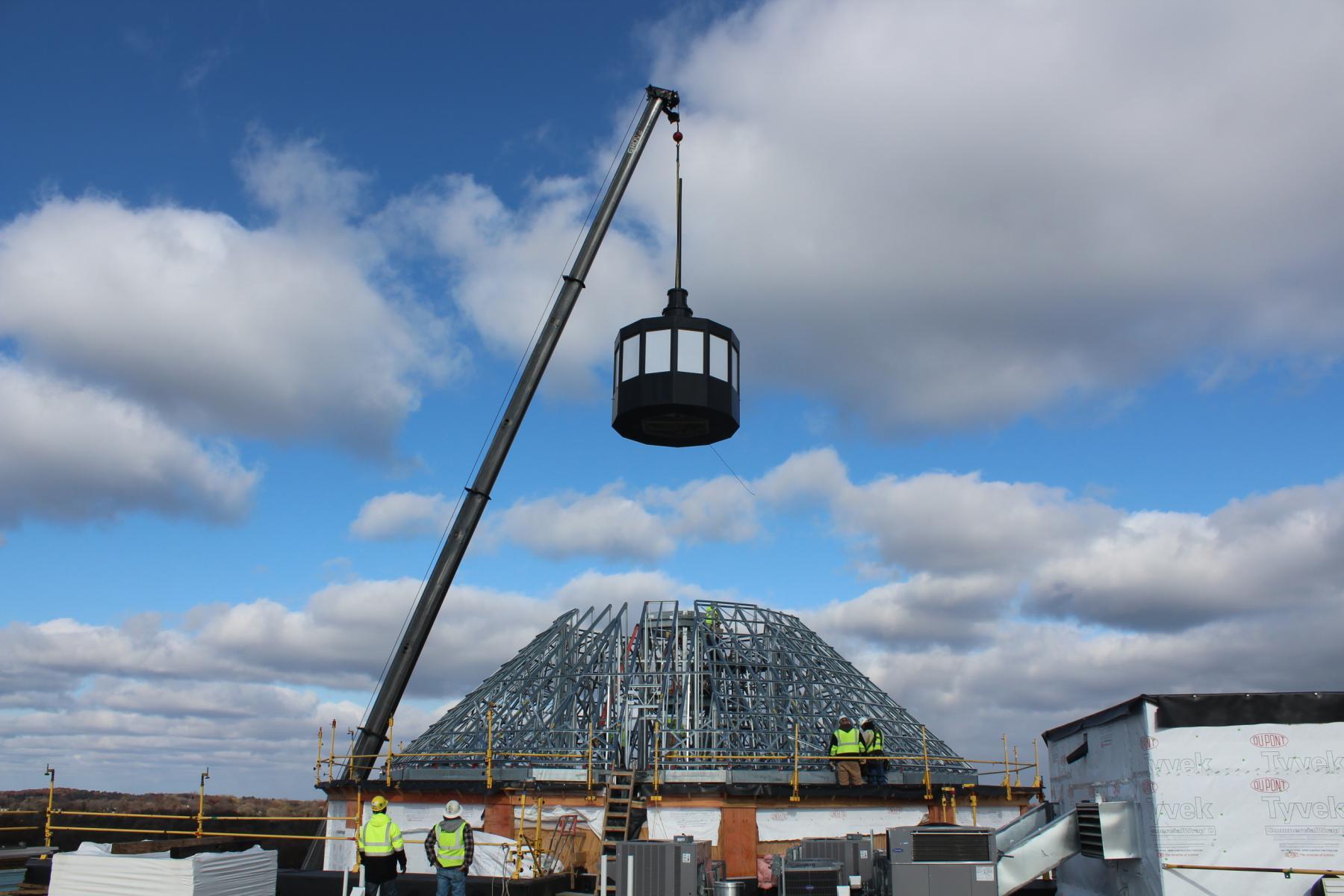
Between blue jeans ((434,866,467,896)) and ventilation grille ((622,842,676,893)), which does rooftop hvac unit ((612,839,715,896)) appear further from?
blue jeans ((434,866,467,896))

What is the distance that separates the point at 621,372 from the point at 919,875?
9.93 meters

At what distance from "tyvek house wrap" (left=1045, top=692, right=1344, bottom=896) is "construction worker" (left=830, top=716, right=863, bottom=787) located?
28.1ft

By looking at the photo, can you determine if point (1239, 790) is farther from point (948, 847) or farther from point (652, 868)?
point (652, 868)

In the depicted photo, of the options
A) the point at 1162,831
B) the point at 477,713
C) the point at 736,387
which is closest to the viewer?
the point at 1162,831

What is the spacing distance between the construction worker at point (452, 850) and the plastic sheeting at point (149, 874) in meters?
2.38

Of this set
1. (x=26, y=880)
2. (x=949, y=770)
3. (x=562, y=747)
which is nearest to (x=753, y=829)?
(x=562, y=747)

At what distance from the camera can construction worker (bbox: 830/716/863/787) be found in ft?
67.3

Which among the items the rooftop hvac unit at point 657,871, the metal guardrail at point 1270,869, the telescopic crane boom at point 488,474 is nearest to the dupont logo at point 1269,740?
the metal guardrail at point 1270,869

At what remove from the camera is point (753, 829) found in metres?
19.2

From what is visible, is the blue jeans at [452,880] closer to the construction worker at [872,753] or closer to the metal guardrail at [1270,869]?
the metal guardrail at [1270,869]

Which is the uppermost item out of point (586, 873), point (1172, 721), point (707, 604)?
point (707, 604)

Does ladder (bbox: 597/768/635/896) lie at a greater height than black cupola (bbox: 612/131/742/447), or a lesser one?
lesser

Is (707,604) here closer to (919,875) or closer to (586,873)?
(586,873)

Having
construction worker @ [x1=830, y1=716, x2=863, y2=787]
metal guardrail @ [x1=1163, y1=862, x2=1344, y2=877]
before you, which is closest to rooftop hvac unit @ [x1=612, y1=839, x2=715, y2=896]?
construction worker @ [x1=830, y1=716, x2=863, y2=787]
